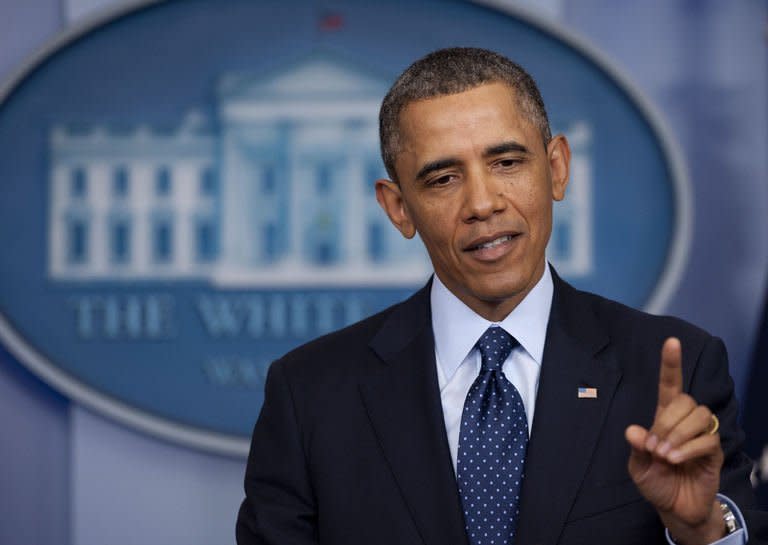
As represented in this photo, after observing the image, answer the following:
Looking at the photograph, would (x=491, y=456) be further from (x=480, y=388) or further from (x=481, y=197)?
(x=481, y=197)

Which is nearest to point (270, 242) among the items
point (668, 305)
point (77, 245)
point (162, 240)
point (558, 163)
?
point (162, 240)

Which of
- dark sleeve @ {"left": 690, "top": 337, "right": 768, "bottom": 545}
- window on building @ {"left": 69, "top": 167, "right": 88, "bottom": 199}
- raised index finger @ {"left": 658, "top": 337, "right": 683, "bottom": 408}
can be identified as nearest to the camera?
raised index finger @ {"left": 658, "top": 337, "right": 683, "bottom": 408}

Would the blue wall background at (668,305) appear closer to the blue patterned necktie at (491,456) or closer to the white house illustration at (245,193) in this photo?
the white house illustration at (245,193)

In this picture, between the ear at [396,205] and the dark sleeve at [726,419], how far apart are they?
1.55ft

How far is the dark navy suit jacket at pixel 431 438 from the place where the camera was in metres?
1.39

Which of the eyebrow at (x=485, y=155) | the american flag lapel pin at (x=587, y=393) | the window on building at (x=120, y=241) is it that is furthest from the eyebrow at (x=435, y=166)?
the window on building at (x=120, y=241)

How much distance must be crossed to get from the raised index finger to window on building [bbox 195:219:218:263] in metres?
1.63

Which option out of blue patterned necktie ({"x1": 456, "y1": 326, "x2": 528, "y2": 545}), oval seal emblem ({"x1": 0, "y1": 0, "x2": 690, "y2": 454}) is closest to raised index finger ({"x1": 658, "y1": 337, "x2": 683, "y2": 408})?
blue patterned necktie ({"x1": 456, "y1": 326, "x2": 528, "y2": 545})

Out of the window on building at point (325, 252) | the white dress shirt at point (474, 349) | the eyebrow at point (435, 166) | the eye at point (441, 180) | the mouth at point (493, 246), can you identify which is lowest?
the white dress shirt at point (474, 349)

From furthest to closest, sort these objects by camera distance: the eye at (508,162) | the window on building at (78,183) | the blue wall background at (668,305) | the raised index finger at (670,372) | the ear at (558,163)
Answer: the window on building at (78,183), the blue wall background at (668,305), the ear at (558,163), the eye at (508,162), the raised index finger at (670,372)

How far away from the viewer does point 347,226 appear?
2650mm

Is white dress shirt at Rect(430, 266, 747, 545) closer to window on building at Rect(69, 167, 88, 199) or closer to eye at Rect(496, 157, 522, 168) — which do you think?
eye at Rect(496, 157, 522, 168)

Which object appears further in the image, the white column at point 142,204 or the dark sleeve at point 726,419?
the white column at point 142,204

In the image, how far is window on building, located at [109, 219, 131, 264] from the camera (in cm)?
268
